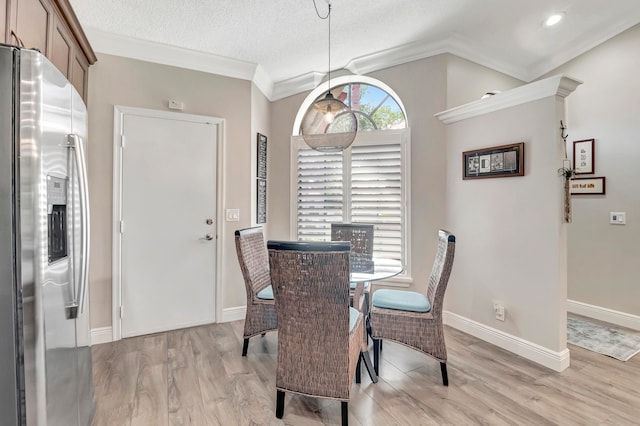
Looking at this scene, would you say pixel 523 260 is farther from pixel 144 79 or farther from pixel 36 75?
pixel 144 79

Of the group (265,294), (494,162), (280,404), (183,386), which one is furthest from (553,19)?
(183,386)

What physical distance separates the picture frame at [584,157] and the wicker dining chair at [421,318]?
253 centimetres

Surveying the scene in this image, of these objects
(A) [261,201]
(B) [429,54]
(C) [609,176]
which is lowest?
(A) [261,201]

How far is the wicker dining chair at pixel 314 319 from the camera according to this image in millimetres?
1605

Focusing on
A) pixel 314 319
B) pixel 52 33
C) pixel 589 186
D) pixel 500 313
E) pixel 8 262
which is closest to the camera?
pixel 8 262

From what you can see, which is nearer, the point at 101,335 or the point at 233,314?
the point at 101,335

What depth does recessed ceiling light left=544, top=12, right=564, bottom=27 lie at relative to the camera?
309 cm

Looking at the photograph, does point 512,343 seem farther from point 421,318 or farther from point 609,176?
point 609,176

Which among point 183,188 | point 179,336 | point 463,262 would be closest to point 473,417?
point 463,262

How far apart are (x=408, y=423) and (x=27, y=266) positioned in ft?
6.36

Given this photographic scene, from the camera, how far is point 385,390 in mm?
2086

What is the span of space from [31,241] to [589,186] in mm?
4756

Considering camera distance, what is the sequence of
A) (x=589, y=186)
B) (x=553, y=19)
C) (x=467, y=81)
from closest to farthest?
(x=553, y=19) → (x=467, y=81) → (x=589, y=186)

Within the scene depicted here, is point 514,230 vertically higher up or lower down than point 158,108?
lower down
